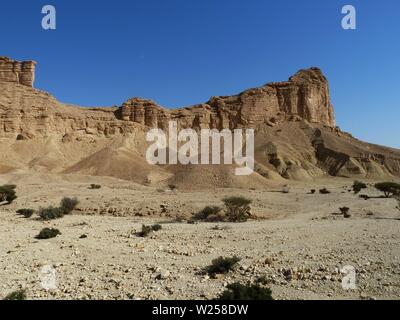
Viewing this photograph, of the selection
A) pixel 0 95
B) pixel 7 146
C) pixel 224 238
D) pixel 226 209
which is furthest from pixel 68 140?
pixel 224 238

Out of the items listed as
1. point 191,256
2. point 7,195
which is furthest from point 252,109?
point 191,256

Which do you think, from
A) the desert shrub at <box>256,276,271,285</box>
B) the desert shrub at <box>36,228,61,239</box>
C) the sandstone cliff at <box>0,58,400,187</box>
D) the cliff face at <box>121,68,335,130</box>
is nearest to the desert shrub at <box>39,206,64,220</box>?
the desert shrub at <box>36,228,61,239</box>

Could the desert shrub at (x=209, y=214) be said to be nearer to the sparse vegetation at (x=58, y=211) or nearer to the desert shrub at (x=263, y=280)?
the sparse vegetation at (x=58, y=211)

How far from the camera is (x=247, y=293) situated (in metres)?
6.98

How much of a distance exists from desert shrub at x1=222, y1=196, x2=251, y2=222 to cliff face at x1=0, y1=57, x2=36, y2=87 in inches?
2480

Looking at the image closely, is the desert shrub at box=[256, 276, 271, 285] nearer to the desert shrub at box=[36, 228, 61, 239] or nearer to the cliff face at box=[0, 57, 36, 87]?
the desert shrub at box=[36, 228, 61, 239]

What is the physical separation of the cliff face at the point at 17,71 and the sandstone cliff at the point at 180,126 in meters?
0.18

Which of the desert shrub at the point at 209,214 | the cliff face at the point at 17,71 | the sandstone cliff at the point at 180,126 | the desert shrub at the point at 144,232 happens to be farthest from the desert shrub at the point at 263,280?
the cliff face at the point at 17,71

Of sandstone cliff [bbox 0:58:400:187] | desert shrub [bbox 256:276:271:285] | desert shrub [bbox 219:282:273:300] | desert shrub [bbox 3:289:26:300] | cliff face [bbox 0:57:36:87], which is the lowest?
desert shrub [bbox 3:289:26:300]

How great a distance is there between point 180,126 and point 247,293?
71320 millimetres

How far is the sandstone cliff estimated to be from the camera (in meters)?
53.8

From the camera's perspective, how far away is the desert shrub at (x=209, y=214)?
19320 mm

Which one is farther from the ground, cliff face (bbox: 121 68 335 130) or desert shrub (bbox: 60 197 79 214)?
cliff face (bbox: 121 68 335 130)

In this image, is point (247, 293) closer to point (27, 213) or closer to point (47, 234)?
point (47, 234)
